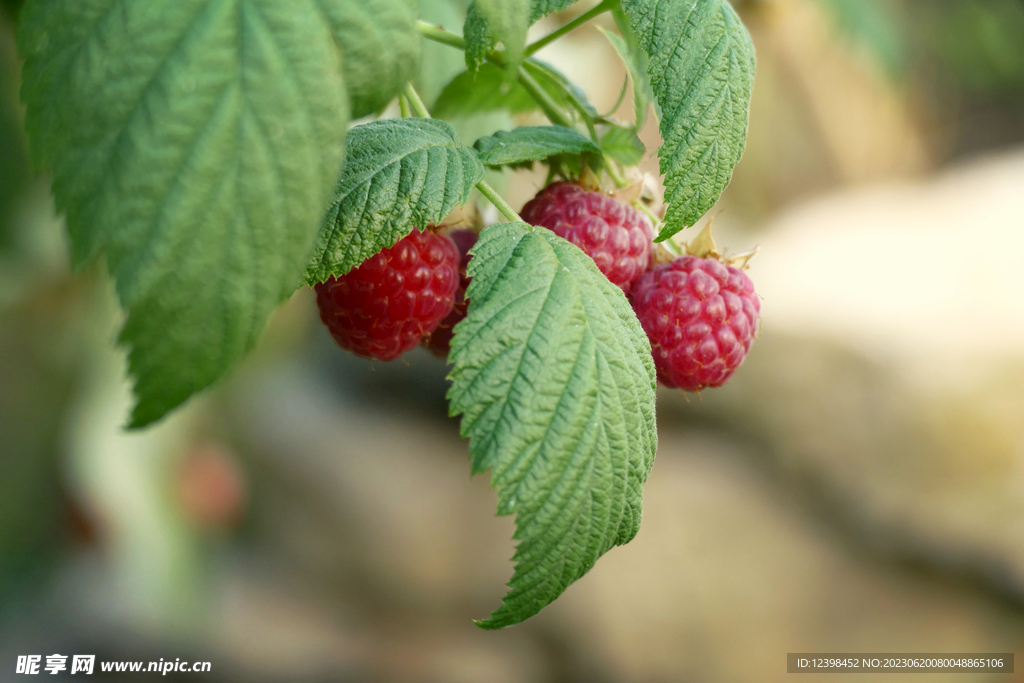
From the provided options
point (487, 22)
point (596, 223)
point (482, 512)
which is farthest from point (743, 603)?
point (487, 22)

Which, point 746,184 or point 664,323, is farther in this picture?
Answer: point 746,184

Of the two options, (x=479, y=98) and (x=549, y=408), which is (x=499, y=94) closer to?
(x=479, y=98)

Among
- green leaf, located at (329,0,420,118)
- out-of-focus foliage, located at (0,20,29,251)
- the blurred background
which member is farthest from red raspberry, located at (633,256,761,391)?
the blurred background

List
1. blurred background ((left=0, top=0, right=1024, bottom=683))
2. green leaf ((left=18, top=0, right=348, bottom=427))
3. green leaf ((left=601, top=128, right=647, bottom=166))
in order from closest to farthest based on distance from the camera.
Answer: green leaf ((left=18, top=0, right=348, bottom=427)) → green leaf ((left=601, top=128, right=647, bottom=166)) → blurred background ((left=0, top=0, right=1024, bottom=683))

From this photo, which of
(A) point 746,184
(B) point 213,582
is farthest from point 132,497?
(A) point 746,184

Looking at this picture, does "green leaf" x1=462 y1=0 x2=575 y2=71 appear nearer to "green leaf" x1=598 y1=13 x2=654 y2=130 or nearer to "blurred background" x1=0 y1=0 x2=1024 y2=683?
"green leaf" x1=598 y1=13 x2=654 y2=130

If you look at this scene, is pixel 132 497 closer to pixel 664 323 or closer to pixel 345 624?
pixel 345 624
